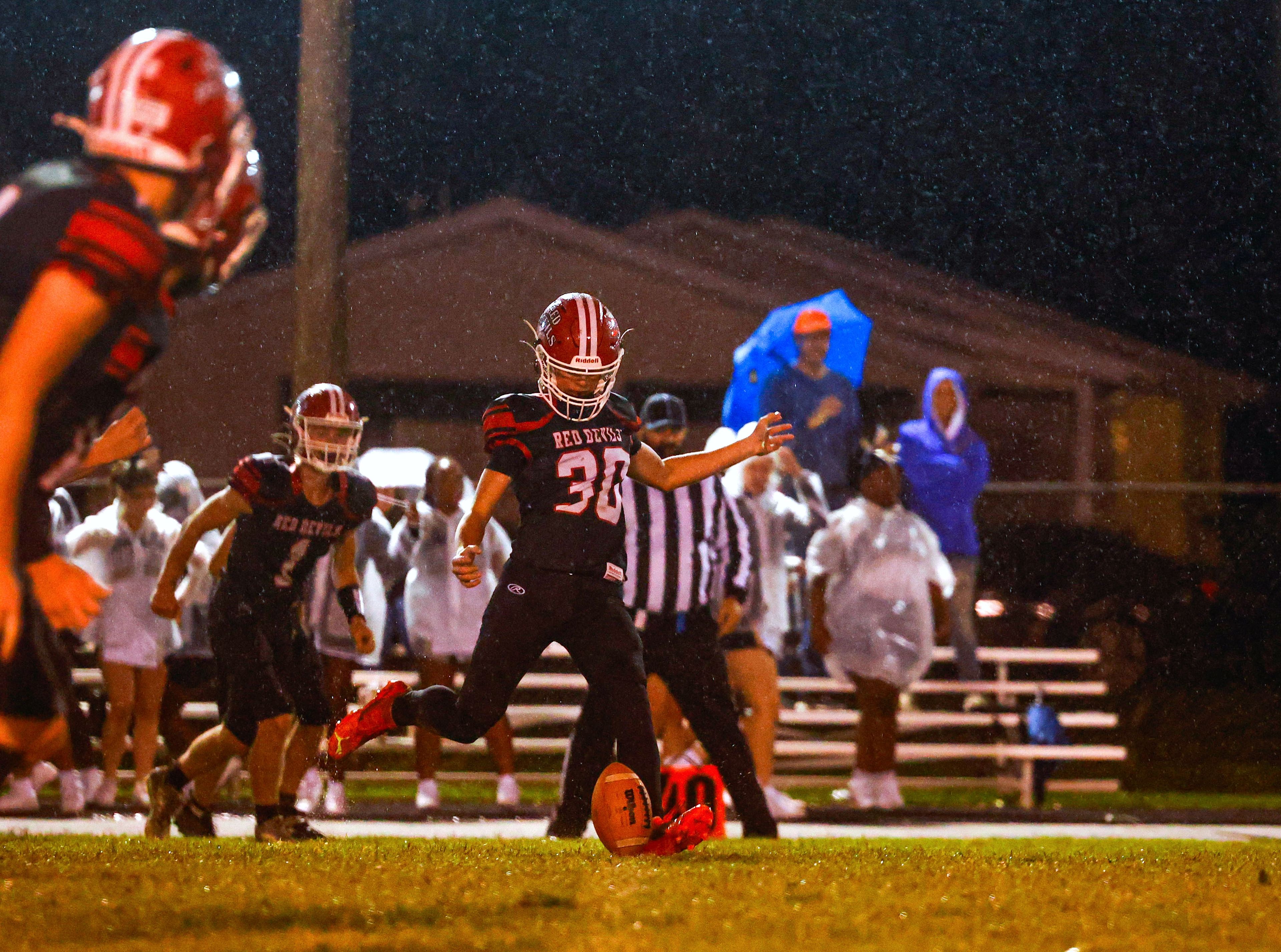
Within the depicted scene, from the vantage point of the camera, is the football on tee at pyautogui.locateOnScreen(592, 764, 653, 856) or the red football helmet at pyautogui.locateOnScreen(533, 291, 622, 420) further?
the red football helmet at pyautogui.locateOnScreen(533, 291, 622, 420)

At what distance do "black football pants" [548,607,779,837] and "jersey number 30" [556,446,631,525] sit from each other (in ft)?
4.60

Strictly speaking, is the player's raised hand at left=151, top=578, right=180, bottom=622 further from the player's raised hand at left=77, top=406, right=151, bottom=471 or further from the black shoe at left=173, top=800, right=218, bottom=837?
the player's raised hand at left=77, top=406, right=151, bottom=471

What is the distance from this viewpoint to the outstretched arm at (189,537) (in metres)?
7.54

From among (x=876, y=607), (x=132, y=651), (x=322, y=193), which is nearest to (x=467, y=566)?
(x=876, y=607)

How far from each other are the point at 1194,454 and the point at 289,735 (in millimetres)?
17024

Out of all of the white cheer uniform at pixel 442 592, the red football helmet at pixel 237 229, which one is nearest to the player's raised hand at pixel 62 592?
the red football helmet at pixel 237 229

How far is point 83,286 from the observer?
388 centimetres

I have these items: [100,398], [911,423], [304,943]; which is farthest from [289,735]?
[911,423]

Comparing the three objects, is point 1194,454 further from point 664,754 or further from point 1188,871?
point 1188,871

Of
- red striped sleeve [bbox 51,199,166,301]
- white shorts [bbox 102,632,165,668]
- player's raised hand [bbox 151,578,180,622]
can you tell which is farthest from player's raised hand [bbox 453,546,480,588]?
white shorts [bbox 102,632,165,668]

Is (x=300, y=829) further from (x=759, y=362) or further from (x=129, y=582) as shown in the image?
(x=759, y=362)

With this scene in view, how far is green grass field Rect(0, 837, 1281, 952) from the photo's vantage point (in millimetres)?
4645

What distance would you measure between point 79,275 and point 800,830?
6.56 m

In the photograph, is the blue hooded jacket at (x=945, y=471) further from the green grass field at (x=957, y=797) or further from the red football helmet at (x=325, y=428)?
the red football helmet at (x=325, y=428)
